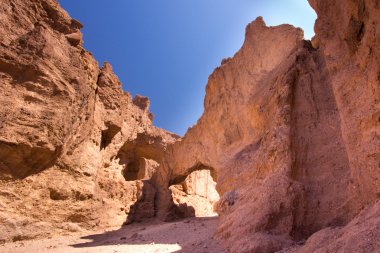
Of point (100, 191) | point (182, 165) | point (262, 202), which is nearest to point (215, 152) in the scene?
point (182, 165)

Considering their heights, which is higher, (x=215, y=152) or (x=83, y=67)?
(x=83, y=67)

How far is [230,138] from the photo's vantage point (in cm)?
1014

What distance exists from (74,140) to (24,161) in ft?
5.87

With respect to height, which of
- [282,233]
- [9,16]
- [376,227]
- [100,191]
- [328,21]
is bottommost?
[282,233]

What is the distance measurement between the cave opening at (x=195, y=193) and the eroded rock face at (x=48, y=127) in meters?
3.65

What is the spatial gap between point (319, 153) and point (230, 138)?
5563mm

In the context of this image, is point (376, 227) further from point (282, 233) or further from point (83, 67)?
point (83, 67)

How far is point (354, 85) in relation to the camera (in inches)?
143

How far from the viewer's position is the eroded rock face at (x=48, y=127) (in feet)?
22.8

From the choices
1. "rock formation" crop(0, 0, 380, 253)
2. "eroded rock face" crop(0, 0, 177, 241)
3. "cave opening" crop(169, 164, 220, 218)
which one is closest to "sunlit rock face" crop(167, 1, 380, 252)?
"rock formation" crop(0, 0, 380, 253)

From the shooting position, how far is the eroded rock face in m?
6.95

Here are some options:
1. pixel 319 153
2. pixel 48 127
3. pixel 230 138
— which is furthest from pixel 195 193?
pixel 319 153

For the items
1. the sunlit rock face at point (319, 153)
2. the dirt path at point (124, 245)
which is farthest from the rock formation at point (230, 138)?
the dirt path at point (124, 245)

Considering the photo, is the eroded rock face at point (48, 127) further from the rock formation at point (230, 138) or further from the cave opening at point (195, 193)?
the cave opening at point (195, 193)
